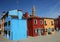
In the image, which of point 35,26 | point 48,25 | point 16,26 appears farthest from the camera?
point 48,25

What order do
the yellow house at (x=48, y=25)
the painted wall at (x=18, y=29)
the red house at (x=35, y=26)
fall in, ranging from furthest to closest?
the yellow house at (x=48, y=25) < the red house at (x=35, y=26) < the painted wall at (x=18, y=29)

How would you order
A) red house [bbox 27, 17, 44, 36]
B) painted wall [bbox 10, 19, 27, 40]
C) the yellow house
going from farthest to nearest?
the yellow house
red house [bbox 27, 17, 44, 36]
painted wall [bbox 10, 19, 27, 40]

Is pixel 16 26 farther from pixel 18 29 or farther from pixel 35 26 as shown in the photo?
pixel 35 26

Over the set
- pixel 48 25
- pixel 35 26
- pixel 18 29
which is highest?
pixel 48 25

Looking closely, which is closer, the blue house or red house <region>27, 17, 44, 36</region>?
the blue house

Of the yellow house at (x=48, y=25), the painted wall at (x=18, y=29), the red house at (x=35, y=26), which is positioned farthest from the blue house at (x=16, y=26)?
the yellow house at (x=48, y=25)

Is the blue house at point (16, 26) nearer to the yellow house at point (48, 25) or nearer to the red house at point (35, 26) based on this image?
the red house at point (35, 26)

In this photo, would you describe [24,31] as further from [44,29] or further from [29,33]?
[44,29]

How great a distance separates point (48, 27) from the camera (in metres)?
27.5

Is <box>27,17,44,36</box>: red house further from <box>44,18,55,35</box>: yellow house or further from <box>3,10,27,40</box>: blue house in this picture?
<box>3,10,27,40</box>: blue house

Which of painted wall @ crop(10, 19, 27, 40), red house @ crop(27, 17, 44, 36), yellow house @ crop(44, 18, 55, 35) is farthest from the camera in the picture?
yellow house @ crop(44, 18, 55, 35)

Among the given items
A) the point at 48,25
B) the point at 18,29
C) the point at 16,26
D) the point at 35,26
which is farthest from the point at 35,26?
the point at 16,26

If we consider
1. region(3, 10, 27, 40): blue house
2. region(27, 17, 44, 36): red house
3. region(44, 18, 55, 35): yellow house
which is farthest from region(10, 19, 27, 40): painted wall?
region(44, 18, 55, 35): yellow house

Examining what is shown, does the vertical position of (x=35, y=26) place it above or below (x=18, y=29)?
above
